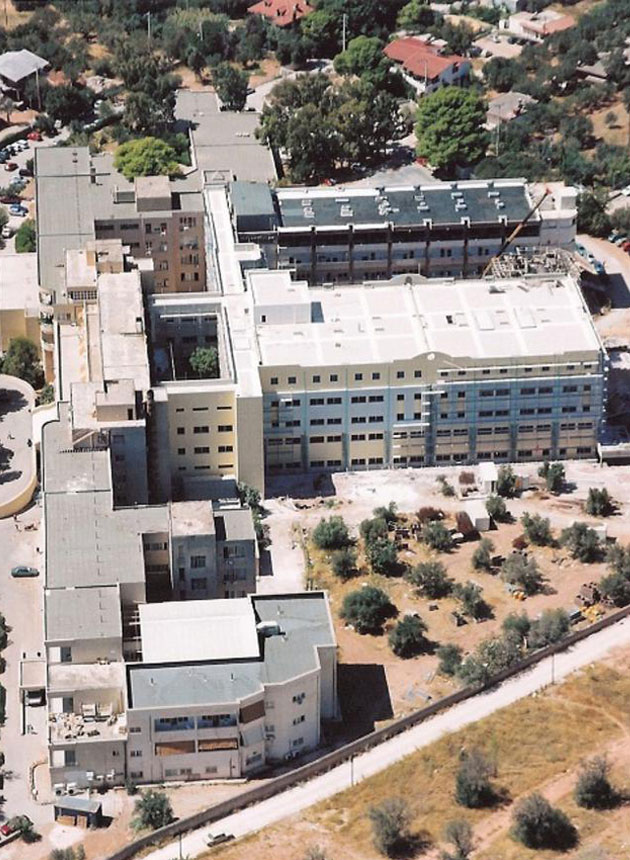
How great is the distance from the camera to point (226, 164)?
191750mm

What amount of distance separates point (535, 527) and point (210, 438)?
86.8 ft

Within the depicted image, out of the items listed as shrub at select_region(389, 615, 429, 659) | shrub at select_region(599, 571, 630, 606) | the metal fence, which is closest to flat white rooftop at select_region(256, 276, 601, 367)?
shrub at select_region(599, 571, 630, 606)

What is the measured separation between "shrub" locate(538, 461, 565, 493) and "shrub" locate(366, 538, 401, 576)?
1598 cm

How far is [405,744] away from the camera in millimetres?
128000

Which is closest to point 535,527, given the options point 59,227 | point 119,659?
point 119,659

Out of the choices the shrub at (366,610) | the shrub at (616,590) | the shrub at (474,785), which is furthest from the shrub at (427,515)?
the shrub at (474,785)

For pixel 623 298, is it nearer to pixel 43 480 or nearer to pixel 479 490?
pixel 479 490

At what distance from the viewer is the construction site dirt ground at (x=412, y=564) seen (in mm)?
133875

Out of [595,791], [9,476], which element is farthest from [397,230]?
[595,791]

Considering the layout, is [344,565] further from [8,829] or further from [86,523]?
[8,829]

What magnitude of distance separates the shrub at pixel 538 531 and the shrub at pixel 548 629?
10.8 metres

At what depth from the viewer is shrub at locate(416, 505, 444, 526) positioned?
150m

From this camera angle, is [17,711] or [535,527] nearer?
[17,711]

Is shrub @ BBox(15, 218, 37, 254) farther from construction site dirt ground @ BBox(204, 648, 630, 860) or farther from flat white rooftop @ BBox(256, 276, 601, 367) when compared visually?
construction site dirt ground @ BBox(204, 648, 630, 860)
